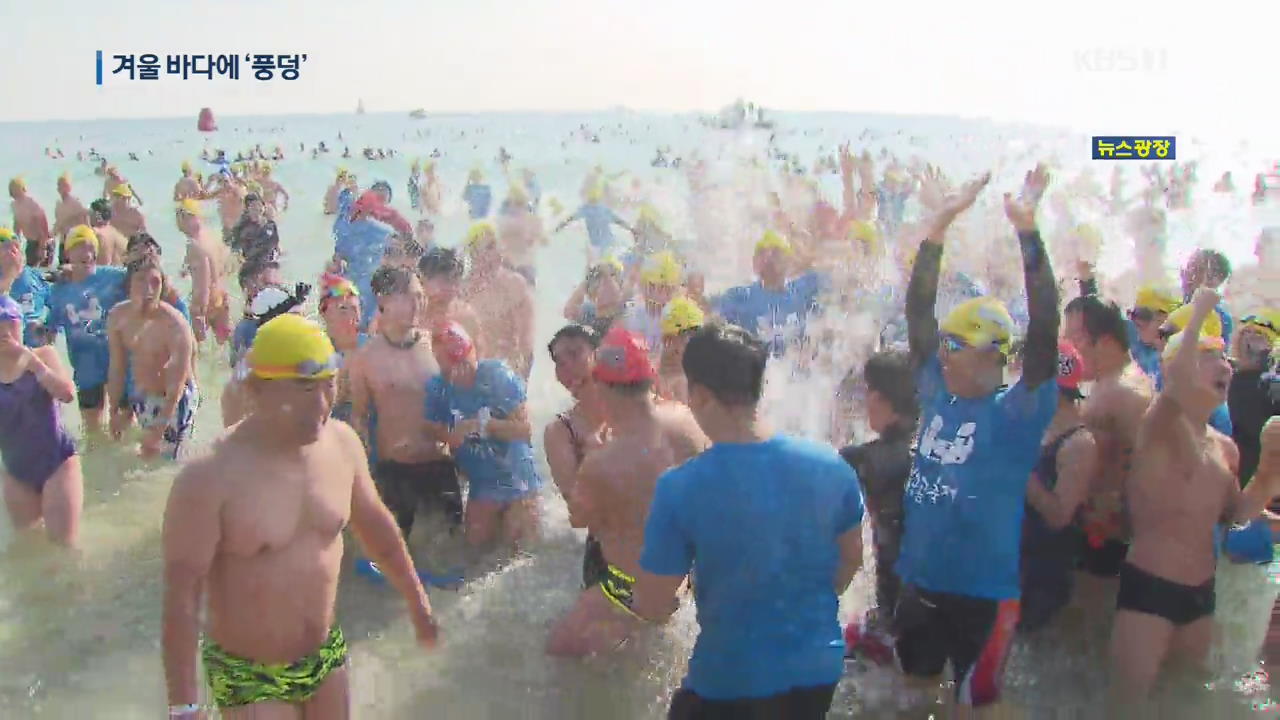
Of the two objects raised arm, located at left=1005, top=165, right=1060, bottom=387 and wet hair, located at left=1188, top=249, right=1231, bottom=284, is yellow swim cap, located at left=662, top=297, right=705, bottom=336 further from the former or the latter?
wet hair, located at left=1188, top=249, right=1231, bottom=284

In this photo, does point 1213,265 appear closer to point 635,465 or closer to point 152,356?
point 635,465

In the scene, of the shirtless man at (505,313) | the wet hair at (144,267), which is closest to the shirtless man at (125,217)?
the wet hair at (144,267)

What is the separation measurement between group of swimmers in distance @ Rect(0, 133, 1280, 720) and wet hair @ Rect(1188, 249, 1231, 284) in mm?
29

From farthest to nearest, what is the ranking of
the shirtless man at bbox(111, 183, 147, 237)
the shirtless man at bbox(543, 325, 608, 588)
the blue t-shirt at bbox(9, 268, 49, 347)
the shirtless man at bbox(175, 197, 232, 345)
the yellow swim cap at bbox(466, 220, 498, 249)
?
the shirtless man at bbox(111, 183, 147, 237) → the shirtless man at bbox(175, 197, 232, 345) → the yellow swim cap at bbox(466, 220, 498, 249) → the blue t-shirt at bbox(9, 268, 49, 347) → the shirtless man at bbox(543, 325, 608, 588)

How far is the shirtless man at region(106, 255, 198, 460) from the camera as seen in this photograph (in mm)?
5754

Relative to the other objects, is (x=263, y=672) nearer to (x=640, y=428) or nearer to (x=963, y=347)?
(x=640, y=428)

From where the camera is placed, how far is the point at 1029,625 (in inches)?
156

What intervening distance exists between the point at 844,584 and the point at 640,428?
954mm

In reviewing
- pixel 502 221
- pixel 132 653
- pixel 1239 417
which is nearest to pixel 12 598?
pixel 132 653

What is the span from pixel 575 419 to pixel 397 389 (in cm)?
99

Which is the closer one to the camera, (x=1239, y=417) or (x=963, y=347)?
(x=963, y=347)

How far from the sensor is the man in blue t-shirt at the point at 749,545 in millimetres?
2266

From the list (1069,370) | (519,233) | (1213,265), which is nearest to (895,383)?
(1069,370)

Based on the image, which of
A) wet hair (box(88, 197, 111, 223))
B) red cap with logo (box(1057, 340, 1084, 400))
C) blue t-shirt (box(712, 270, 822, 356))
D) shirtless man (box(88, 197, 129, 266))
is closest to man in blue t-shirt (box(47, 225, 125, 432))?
shirtless man (box(88, 197, 129, 266))
